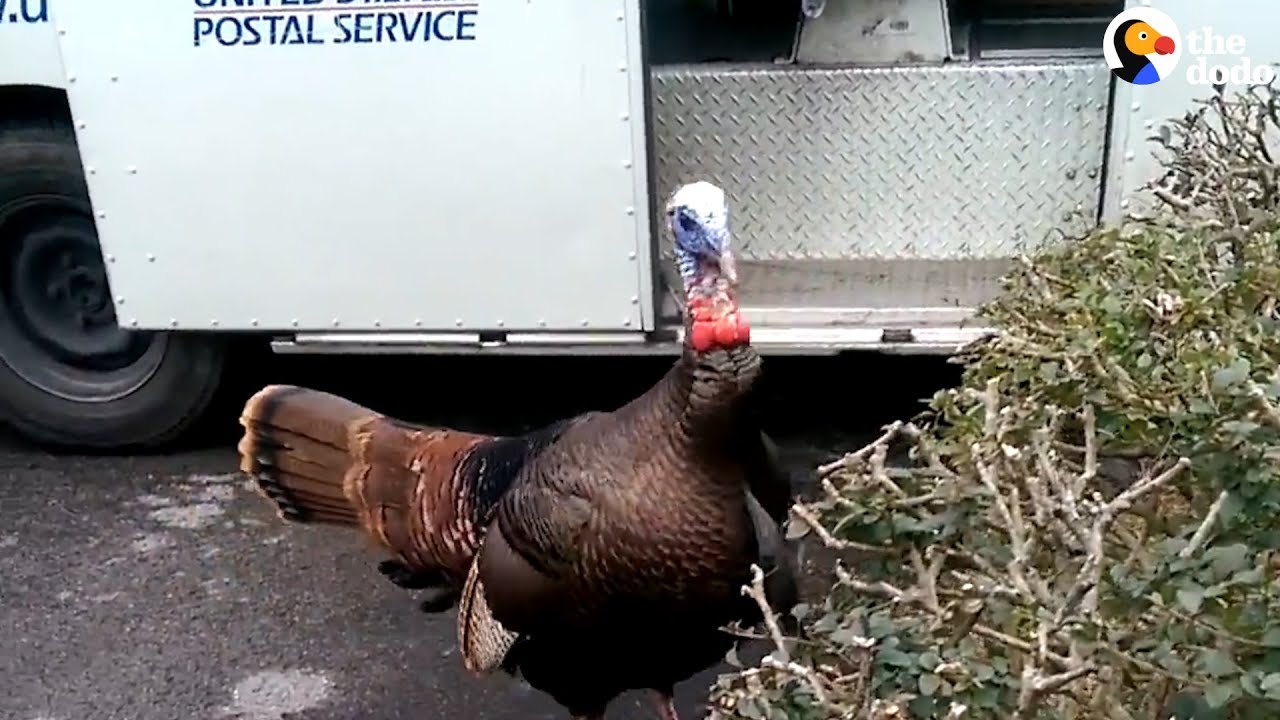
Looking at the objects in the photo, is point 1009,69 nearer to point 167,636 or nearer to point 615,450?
point 615,450

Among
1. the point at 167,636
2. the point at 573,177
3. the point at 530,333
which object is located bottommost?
the point at 167,636

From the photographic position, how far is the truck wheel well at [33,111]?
5105 mm

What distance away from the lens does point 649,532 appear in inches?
112

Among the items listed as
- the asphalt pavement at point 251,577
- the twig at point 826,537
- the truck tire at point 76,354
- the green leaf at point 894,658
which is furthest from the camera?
the truck tire at point 76,354

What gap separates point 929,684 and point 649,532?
1190 millimetres

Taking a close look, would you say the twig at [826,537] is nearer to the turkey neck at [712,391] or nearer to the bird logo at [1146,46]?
the turkey neck at [712,391]

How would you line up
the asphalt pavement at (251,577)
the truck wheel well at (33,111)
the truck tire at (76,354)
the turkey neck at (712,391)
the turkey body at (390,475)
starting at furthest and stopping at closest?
the truck tire at (76,354)
the truck wheel well at (33,111)
the asphalt pavement at (251,577)
the turkey body at (390,475)
the turkey neck at (712,391)

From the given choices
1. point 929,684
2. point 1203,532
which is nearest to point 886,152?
point 1203,532

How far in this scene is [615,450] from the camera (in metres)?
2.97

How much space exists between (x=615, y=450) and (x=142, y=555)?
2354 millimetres

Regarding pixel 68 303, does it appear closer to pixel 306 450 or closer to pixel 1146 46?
pixel 306 450

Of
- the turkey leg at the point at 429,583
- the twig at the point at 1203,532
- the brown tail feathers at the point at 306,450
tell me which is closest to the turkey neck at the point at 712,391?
the turkey leg at the point at 429,583

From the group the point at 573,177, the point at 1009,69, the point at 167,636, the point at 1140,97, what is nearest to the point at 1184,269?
the point at 1140,97

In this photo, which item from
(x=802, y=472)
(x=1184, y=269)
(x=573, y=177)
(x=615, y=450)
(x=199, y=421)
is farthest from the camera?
(x=199, y=421)
